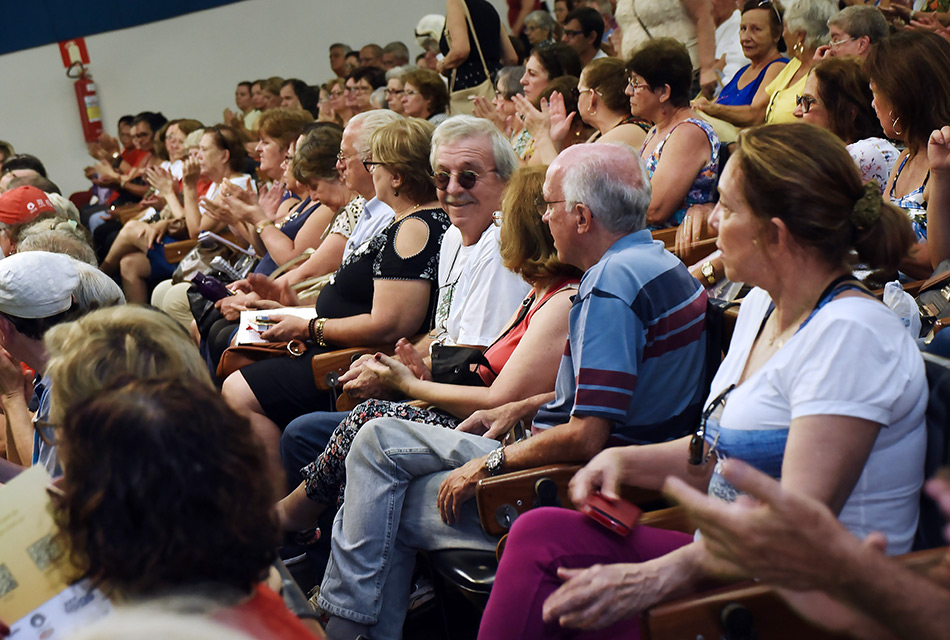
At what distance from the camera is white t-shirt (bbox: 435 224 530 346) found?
8.47ft

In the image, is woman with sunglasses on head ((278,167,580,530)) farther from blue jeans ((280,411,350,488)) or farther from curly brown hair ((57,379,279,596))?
curly brown hair ((57,379,279,596))

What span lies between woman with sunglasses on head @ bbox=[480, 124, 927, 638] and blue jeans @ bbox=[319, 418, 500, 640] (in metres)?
0.45

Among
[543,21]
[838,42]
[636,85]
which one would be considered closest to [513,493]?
[636,85]

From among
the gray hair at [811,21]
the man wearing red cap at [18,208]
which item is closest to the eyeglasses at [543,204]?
the gray hair at [811,21]

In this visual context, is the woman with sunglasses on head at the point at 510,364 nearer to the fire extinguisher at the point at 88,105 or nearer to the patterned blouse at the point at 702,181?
the patterned blouse at the point at 702,181

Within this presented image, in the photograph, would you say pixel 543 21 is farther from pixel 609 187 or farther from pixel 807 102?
pixel 609 187

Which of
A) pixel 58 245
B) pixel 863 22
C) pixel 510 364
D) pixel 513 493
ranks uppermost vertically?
pixel 863 22

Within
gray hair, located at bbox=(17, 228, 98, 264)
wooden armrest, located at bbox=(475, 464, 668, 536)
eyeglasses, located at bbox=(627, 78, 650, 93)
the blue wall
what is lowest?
wooden armrest, located at bbox=(475, 464, 668, 536)

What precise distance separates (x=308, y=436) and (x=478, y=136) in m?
1.02

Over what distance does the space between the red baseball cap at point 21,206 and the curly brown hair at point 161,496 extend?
3.89m

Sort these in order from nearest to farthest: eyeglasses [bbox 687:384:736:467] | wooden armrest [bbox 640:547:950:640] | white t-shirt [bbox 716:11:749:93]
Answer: wooden armrest [bbox 640:547:950:640]
eyeglasses [bbox 687:384:736:467]
white t-shirt [bbox 716:11:749:93]

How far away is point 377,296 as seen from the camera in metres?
2.98

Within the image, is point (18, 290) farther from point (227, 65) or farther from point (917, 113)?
point (227, 65)

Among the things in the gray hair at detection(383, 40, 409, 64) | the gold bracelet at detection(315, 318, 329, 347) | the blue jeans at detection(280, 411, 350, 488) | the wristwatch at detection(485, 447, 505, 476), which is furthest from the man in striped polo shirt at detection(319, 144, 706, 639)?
the gray hair at detection(383, 40, 409, 64)
